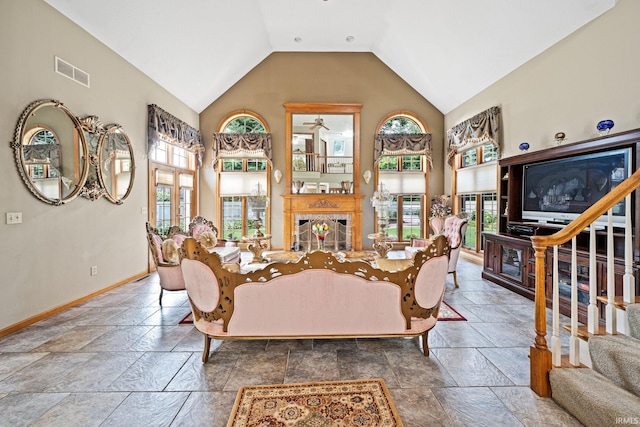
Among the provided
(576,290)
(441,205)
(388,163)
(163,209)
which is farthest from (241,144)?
(576,290)

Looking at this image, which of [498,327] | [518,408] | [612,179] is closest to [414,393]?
[518,408]

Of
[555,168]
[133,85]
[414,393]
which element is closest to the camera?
[414,393]

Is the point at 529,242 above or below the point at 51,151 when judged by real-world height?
below

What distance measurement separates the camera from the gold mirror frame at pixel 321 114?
673cm

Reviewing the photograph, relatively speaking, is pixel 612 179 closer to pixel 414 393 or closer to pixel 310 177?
pixel 414 393

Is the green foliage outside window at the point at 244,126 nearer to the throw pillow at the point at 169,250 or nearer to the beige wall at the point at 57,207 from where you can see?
the beige wall at the point at 57,207

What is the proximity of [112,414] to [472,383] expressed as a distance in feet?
Answer: 7.68

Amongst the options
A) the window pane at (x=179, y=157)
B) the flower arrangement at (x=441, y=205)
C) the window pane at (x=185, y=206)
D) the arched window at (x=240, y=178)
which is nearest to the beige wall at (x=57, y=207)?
the window pane at (x=179, y=157)

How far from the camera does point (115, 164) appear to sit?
4.14m

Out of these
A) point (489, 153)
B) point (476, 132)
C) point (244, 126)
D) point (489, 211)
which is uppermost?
point (244, 126)

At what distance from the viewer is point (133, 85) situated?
4.50m

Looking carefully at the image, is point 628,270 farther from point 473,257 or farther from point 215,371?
point 473,257

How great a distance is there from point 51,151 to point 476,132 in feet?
21.2

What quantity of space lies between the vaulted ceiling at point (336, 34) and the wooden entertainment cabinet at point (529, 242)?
1.63 m
